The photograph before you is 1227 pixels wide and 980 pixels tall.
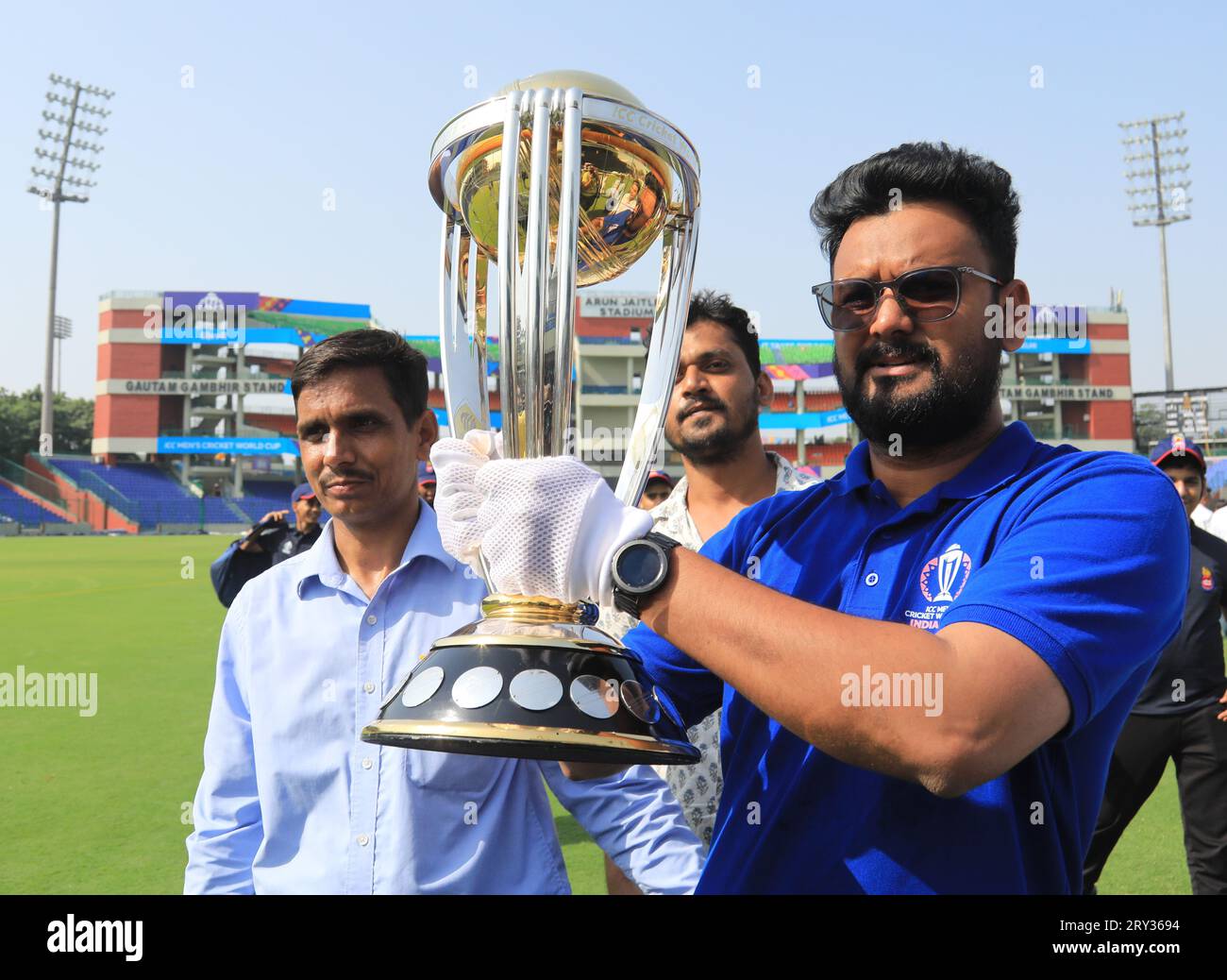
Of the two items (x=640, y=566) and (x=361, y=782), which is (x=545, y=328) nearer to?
(x=640, y=566)

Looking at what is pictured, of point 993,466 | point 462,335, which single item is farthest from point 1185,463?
point 462,335

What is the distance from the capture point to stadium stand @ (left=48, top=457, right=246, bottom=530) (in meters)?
47.3

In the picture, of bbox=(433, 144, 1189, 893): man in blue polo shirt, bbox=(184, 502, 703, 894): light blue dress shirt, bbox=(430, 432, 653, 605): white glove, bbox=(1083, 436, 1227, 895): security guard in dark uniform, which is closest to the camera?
bbox=(433, 144, 1189, 893): man in blue polo shirt

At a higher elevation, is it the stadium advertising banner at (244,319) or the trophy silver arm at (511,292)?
the stadium advertising banner at (244,319)

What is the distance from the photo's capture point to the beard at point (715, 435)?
127 inches

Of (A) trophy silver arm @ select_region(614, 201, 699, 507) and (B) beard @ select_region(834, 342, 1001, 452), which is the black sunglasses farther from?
(A) trophy silver arm @ select_region(614, 201, 699, 507)

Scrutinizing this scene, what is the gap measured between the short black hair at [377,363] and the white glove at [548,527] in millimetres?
1004

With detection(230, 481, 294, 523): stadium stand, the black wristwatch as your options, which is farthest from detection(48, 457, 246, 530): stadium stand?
the black wristwatch

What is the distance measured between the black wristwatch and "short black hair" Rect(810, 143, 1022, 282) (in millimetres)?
636

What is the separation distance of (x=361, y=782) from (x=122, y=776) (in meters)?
4.75

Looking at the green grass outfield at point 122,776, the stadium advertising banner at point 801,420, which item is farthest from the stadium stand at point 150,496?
the green grass outfield at point 122,776

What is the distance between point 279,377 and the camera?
5778 centimetres

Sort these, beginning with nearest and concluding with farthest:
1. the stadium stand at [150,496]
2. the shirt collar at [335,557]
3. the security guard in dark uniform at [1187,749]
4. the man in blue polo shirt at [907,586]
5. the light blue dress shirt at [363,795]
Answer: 1. the man in blue polo shirt at [907,586]
2. the light blue dress shirt at [363,795]
3. the shirt collar at [335,557]
4. the security guard in dark uniform at [1187,749]
5. the stadium stand at [150,496]

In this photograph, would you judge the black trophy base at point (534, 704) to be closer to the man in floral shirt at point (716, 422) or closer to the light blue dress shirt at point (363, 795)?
the light blue dress shirt at point (363, 795)
